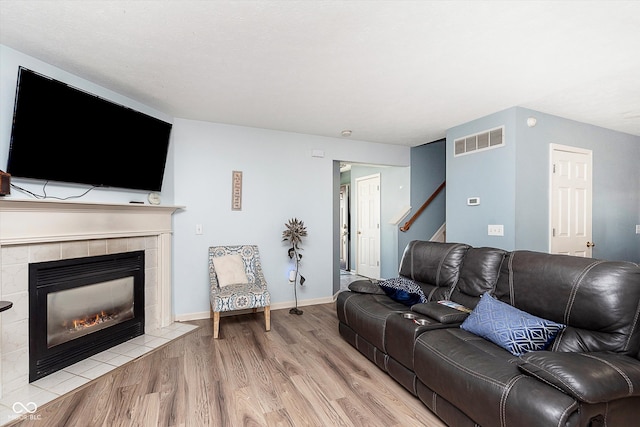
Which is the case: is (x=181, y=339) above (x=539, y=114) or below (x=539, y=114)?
below

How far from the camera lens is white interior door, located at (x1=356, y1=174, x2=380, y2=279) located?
6016 mm

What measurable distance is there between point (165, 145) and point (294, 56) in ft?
6.40

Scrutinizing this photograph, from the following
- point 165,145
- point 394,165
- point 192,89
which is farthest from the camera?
point 394,165

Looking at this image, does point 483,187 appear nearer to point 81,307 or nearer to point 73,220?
point 73,220

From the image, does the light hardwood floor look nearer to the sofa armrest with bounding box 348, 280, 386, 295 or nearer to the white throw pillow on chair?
the sofa armrest with bounding box 348, 280, 386, 295

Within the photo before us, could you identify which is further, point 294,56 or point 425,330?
point 294,56

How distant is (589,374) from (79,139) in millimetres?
3626

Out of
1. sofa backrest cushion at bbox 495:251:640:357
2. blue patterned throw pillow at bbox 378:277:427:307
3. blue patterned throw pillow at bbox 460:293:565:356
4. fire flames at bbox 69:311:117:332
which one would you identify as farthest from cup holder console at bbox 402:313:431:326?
fire flames at bbox 69:311:117:332

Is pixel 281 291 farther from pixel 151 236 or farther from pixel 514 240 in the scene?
pixel 514 240

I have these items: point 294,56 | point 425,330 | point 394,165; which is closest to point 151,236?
point 294,56

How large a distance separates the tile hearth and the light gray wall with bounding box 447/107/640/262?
3716 mm

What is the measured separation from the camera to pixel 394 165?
17.0 ft

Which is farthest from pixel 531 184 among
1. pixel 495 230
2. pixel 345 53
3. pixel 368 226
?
pixel 368 226

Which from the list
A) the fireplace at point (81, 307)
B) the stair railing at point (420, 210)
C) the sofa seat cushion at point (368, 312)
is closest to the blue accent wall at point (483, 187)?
the stair railing at point (420, 210)
